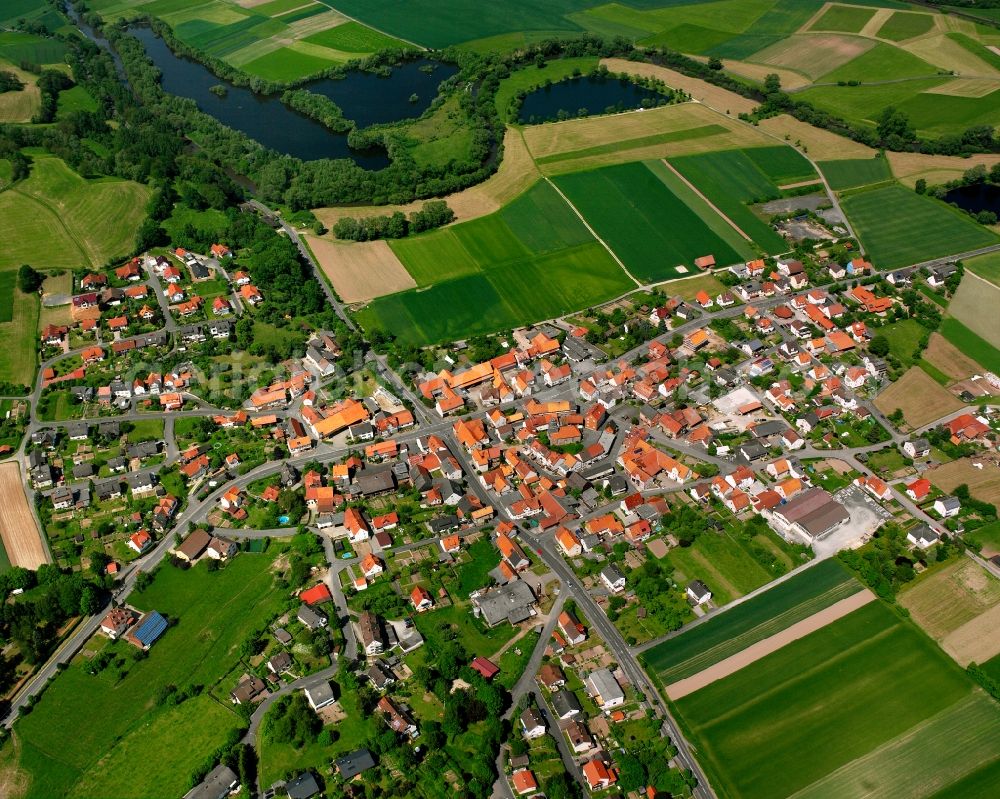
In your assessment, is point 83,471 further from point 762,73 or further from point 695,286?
point 762,73

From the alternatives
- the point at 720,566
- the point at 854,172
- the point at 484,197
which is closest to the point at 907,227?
the point at 854,172

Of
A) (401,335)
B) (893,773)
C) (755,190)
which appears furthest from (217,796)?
(755,190)

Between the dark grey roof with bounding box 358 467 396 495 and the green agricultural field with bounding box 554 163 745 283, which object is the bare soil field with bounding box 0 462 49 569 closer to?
the dark grey roof with bounding box 358 467 396 495

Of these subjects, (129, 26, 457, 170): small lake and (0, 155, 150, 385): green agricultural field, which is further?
(129, 26, 457, 170): small lake

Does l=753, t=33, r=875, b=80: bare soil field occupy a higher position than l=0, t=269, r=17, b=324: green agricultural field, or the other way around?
l=753, t=33, r=875, b=80: bare soil field

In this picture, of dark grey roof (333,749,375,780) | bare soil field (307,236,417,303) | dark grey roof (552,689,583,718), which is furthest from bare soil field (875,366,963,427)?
dark grey roof (333,749,375,780)

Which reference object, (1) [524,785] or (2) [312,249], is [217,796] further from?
(2) [312,249]
